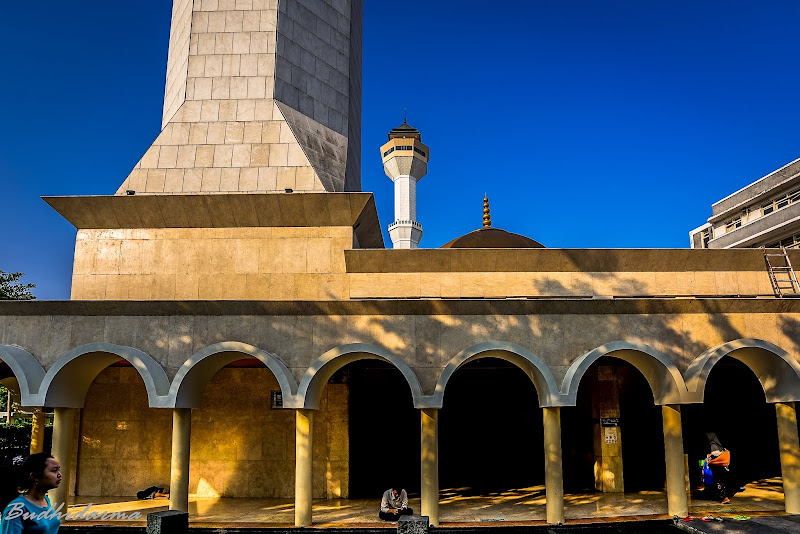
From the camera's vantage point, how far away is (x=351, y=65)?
83.0 feet

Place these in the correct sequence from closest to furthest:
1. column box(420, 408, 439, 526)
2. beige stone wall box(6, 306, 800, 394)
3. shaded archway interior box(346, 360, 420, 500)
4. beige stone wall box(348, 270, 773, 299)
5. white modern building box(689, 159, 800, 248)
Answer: column box(420, 408, 439, 526)
beige stone wall box(6, 306, 800, 394)
beige stone wall box(348, 270, 773, 299)
shaded archway interior box(346, 360, 420, 500)
white modern building box(689, 159, 800, 248)

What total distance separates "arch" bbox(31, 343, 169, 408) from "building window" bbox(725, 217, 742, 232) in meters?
59.9

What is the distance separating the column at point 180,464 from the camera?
49.9 feet

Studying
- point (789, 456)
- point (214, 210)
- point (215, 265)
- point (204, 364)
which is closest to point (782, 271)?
point (789, 456)

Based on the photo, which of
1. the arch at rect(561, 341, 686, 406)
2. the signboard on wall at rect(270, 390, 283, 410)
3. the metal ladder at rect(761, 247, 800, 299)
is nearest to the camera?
the arch at rect(561, 341, 686, 406)

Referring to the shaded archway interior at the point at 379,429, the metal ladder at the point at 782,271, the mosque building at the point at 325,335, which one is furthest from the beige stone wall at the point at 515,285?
the shaded archway interior at the point at 379,429

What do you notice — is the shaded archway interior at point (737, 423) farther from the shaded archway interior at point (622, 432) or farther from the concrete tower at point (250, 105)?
the concrete tower at point (250, 105)

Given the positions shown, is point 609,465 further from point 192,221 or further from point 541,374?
point 192,221

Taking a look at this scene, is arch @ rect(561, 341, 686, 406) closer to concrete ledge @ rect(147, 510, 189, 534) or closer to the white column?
concrete ledge @ rect(147, 510, 189, 534)

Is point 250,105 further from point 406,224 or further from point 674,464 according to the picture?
point 406,224

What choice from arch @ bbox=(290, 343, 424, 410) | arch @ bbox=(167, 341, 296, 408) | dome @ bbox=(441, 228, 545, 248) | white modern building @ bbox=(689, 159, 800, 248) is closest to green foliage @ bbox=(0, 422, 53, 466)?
arch @ bbox=(167, 341, 296, 408)

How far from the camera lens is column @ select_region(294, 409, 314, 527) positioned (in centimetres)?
1492

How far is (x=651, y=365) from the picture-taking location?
16.2m

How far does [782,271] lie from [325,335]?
1528cm
